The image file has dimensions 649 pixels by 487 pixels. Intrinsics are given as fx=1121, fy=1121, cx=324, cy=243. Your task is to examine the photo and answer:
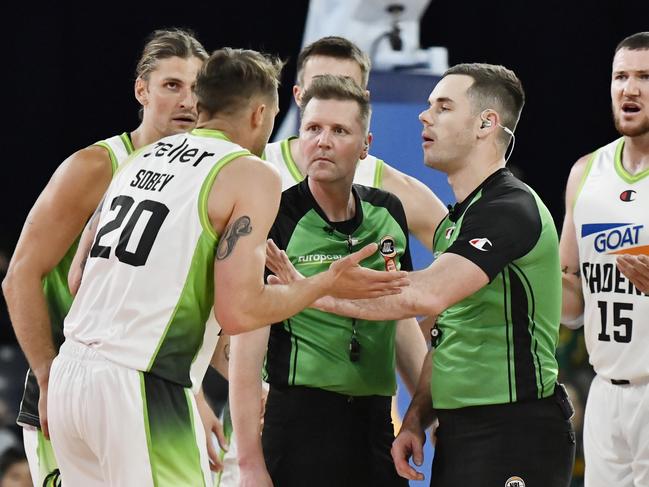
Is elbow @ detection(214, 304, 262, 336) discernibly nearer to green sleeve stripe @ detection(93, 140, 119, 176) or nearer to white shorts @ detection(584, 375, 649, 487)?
green sleeve stripe @ detection(93, 140, 119, 176)

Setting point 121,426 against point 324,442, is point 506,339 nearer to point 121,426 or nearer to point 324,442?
point 324,442

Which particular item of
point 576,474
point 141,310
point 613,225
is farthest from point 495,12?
point 141,310

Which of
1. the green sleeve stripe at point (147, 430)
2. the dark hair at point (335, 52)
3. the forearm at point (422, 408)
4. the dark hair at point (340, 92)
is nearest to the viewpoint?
the green sleeve stripe at point (147, 430)

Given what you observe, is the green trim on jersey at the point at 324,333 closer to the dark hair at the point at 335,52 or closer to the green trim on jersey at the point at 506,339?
the green trim on jersey at the point at 506,339

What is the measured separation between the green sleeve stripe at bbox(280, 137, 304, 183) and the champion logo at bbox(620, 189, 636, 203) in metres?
1.62

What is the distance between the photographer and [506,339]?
414 cm

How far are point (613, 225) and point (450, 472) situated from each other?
77.5 inches

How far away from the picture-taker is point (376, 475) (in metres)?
4.51

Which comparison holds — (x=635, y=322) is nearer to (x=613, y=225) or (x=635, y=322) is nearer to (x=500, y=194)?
(x=613, y=225)

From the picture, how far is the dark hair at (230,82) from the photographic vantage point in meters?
4.12

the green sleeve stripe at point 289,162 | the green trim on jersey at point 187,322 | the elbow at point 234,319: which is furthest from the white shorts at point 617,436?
the green trim on jersey at point 187,322

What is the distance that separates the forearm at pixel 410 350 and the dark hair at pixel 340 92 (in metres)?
0.88

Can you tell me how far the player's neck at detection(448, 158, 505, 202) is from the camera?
449cm

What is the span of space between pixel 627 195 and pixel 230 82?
7.96ft
